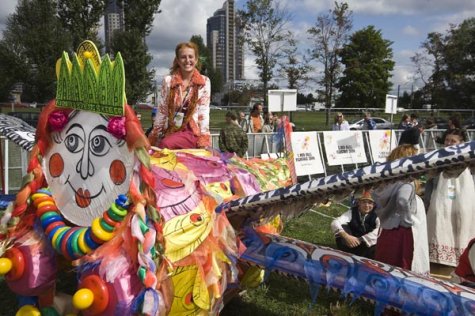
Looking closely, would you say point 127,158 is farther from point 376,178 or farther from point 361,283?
point 361,283

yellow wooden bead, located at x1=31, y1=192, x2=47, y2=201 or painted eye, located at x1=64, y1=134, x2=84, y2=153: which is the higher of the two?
painted eye, located at x1=64, y1=134, x2=84, y2=153

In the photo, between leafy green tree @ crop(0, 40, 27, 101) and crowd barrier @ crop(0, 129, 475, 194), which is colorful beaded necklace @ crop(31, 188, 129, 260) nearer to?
crowd barrier @ crop(0, 129, 475, 194)

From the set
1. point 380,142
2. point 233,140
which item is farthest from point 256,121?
point 233,140

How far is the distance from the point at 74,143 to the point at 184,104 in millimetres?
1092

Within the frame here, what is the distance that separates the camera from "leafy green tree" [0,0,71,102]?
27.2 m


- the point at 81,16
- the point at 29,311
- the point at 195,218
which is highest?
the point at 81,16

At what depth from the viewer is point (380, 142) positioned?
12.6 metres

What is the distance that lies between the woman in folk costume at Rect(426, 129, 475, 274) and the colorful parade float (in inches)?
80.2

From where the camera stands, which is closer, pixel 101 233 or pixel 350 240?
pixel 101 233

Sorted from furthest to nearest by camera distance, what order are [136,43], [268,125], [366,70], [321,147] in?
[366,70] → [136,43] → [268,125] → [321,147]

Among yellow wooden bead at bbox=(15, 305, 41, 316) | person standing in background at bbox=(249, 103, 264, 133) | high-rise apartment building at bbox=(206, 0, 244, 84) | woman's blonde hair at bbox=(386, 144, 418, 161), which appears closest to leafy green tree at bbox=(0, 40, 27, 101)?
person standing in background at bbox=(249, 103, 264, 133)

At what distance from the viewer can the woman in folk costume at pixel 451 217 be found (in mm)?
4195

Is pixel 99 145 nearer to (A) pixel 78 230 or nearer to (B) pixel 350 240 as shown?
(A) pixel 78 230

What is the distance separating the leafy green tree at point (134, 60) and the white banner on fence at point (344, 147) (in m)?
15.0
